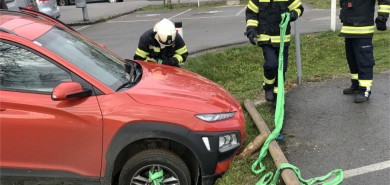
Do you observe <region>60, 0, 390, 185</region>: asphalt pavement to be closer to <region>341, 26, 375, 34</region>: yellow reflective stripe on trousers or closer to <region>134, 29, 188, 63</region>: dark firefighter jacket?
<region>341, 26, 375, 34</region>: yellow reflective stripe on trousers

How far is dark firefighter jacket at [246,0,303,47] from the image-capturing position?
17.0 ft

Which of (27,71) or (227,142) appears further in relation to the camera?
(227,142)

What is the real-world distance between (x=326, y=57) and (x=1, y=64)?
636cm

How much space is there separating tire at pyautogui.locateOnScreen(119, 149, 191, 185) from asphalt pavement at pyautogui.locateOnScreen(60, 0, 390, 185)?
1210 mm

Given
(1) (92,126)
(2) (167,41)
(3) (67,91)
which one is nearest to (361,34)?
(2) (167,41)

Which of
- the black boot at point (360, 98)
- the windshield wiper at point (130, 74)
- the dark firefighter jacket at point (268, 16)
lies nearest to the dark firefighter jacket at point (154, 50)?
the windshield wiper at point (130, 74)

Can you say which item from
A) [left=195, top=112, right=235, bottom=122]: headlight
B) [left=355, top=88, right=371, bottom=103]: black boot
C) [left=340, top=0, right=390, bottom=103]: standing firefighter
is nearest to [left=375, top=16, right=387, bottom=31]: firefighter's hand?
[left=340, top=0, right=390, bottom=103]: standing firefighter

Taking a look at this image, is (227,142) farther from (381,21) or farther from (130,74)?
(381,21)

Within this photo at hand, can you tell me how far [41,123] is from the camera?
3117 millimetres

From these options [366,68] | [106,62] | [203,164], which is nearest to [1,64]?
[106,62]

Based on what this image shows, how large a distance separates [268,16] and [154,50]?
4.89ft

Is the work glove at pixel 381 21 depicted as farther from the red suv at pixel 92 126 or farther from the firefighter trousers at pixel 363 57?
the red suv at pixel 92 126

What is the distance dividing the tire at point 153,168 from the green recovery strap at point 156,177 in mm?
25

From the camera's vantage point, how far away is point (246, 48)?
879cm
